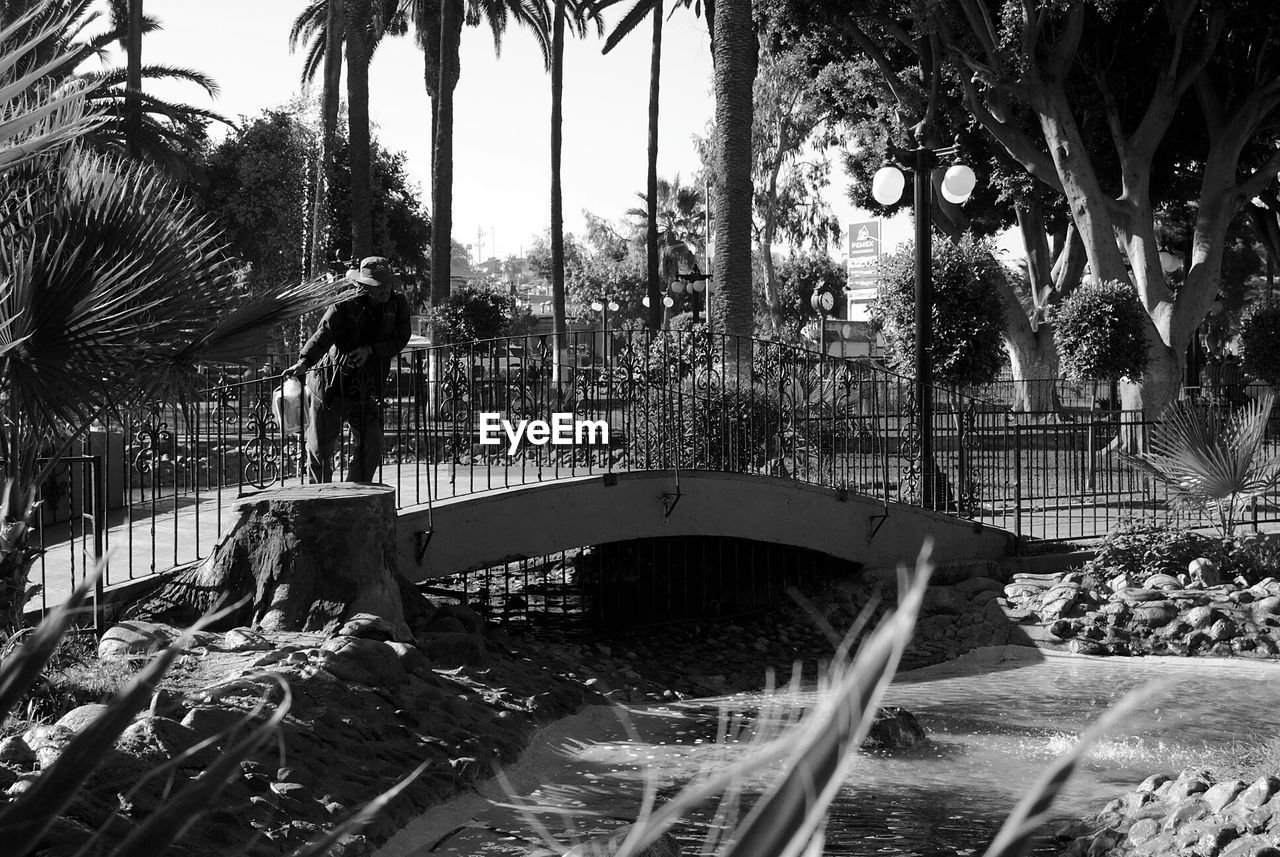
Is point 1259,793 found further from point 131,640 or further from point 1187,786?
point 131,640

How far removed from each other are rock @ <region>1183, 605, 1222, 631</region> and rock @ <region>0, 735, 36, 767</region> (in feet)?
28.7

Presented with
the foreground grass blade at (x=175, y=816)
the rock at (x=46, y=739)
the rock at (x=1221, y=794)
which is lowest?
the rock at (x=1221, y=794)

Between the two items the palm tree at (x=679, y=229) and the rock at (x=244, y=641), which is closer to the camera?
the rock at (x=244, y=641)

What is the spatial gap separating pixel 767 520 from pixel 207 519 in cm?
494

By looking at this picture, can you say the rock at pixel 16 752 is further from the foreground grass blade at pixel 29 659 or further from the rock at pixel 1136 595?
the rock at pixel 1136 595

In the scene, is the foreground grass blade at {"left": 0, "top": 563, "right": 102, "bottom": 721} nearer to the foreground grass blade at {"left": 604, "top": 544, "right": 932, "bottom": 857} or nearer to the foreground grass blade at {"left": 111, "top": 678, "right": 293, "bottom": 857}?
the foreground grass blade at {"left": 111, "top": 678, "right": 293, "bottom": 857}

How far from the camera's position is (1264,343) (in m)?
21.1

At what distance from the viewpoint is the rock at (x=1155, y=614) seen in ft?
34.2

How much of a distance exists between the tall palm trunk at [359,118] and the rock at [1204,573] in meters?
17.9

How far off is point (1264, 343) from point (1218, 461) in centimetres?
1109

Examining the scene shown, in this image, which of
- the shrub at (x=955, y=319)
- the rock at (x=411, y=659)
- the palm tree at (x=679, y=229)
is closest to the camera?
the rock at (x=411, y=659)

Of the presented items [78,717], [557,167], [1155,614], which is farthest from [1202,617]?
[557,167]

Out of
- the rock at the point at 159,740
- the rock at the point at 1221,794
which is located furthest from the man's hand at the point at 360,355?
the rock at the point at 1221,794

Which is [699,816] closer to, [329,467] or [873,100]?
[329,467]
